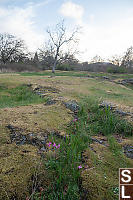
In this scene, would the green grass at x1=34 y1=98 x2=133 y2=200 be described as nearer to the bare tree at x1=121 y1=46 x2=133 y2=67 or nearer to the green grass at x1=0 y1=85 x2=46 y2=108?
the green grass at x1=0 y1=85 x2=46 y2=108

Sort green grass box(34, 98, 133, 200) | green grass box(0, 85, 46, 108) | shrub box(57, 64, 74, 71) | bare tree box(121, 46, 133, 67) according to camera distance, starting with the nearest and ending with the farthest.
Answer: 1. green grass box(34, 98, 133, 200)
2. green grass box(0, 85, 46, 108)
3. shrub box(57, 64, 74, 71)
4. bare tree box(121, 46, 133, 67)

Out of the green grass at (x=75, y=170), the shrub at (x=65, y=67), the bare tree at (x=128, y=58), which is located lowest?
the green grass at (x=75, y=170)

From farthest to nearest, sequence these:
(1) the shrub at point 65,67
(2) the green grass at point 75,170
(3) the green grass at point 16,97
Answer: (1) the shrub at point 65,67
(3) the green grass at point 16,97
(2) the green grass at point 75,170

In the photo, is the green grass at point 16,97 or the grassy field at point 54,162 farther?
the green grass at point 16,97

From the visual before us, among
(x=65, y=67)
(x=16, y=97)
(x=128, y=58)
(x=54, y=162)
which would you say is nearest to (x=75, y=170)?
(x=54, y=162)

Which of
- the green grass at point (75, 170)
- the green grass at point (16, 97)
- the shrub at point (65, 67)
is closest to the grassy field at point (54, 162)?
the green grass at point (75, 170)

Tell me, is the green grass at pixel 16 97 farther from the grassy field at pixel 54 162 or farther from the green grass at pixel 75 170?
the green grass at pixel 75 170

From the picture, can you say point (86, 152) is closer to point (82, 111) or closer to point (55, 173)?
point (55, 173)

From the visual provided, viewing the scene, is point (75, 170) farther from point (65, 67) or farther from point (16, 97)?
point (65, 67)

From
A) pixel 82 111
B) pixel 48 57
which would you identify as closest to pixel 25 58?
pixel 48 57

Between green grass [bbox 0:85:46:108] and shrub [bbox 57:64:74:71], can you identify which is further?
shrub [bbox 57:64:74:71]

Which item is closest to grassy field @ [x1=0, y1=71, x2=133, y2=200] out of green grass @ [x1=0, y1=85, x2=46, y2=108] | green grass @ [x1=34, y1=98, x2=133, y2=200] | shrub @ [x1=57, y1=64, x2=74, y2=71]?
green grass @ [x1=34, y1=98, x2=133, y2=200]

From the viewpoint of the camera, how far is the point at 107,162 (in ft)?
5.12

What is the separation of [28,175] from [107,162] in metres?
0.88
